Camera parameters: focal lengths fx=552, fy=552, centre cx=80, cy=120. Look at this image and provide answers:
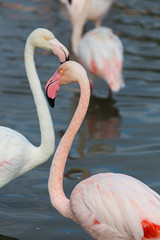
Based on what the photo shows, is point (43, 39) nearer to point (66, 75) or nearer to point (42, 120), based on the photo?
point (42, 120)

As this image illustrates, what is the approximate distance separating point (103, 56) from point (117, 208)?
4.77m

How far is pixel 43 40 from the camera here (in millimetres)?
5469

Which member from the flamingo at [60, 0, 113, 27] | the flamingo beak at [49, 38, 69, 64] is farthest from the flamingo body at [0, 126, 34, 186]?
the flamingo at [60, 0, 113, 27]

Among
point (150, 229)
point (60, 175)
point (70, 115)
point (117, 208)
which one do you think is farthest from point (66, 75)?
point (70, 115)

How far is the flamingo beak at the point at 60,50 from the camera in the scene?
17.3ft

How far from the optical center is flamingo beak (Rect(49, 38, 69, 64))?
528 cm

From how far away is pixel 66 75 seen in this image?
450 centimetres

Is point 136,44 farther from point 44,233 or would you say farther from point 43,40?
point 44,233

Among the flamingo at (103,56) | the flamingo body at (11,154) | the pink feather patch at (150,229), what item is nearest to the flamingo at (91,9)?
the flamingo at (103,56)

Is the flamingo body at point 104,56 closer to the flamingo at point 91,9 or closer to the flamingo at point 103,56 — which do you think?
the flamingo at point 103,56

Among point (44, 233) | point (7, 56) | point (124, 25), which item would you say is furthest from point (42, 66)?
point (44, 233)

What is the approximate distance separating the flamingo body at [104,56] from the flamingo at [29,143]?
2.81 m

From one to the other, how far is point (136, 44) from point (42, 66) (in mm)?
2219

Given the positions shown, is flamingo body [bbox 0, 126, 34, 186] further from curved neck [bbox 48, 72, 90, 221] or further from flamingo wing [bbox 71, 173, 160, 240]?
flamingo wing [bbox 71, 173, 160, 240]
